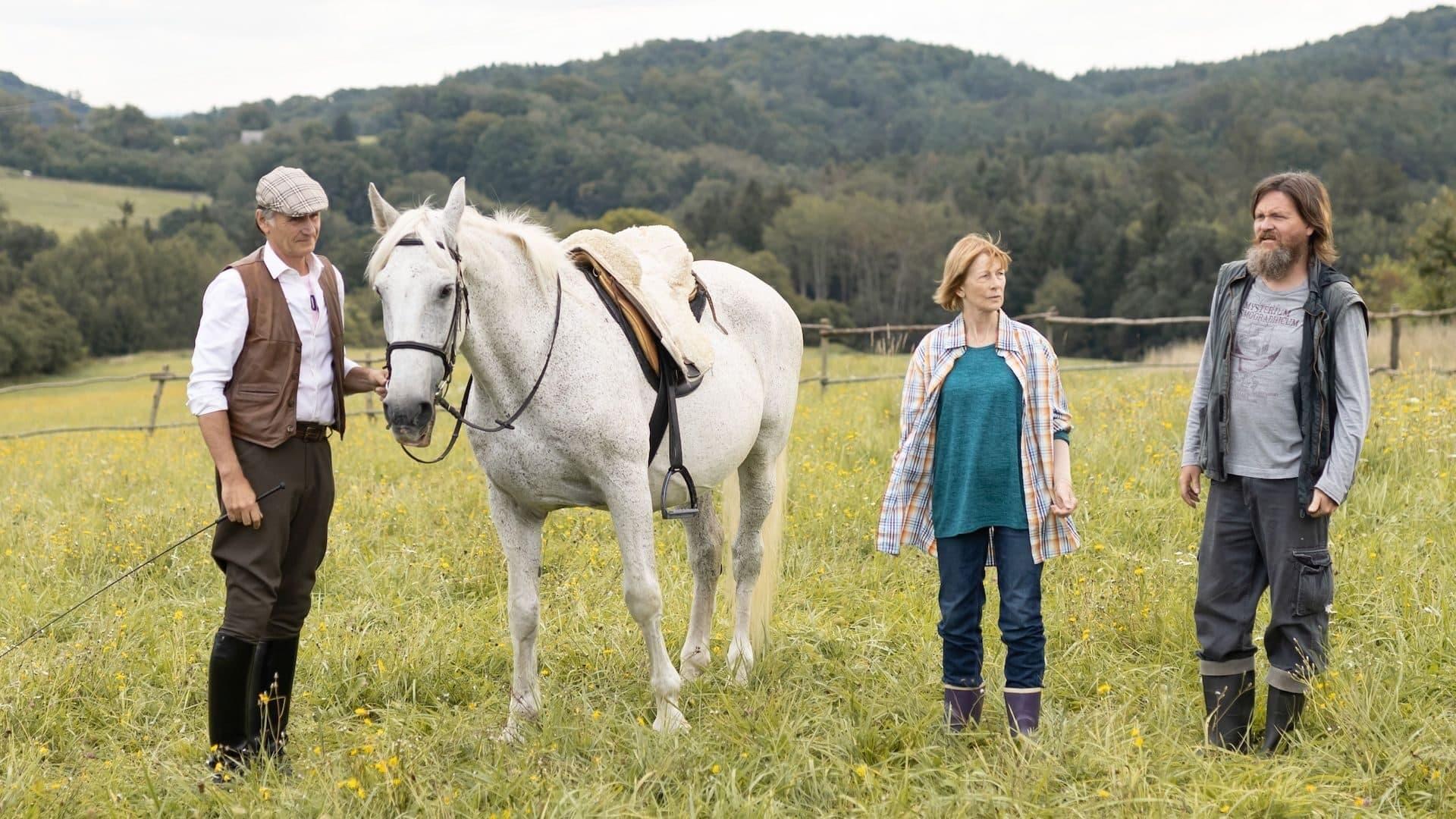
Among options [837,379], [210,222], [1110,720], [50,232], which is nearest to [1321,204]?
[1110,720]

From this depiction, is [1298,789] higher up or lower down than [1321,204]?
lower down

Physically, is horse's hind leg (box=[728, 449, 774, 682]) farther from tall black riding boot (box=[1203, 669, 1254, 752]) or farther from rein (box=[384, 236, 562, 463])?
tall black riding boot (box=[1203, 669, 1254, 752])

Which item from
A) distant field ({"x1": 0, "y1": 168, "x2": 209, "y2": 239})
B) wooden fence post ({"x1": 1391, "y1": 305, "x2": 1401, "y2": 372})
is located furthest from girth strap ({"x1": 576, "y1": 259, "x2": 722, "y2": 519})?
distant field ({"x1": 0, "y1": 168, "x2": 209, "y2": 239})

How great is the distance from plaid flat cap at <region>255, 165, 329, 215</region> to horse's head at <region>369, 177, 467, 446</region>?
38 centimetres

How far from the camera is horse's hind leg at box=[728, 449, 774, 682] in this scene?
4.92 metres

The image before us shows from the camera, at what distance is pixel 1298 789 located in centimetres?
322

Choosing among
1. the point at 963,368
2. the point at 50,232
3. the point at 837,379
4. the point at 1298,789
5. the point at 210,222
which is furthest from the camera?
the point at 210,222

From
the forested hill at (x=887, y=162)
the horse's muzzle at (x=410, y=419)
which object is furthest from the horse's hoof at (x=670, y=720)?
the forested hill at (x=887, y=162)

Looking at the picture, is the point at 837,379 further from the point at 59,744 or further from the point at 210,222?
the point at 210,222

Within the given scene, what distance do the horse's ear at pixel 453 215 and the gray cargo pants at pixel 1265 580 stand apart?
2.65 metres

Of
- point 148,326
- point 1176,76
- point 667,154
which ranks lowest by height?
point 148,326

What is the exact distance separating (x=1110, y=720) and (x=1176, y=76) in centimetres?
16729

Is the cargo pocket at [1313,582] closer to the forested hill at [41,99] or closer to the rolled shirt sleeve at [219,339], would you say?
the rolled shirt sleeve at [219,339]

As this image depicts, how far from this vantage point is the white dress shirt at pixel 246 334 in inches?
135
